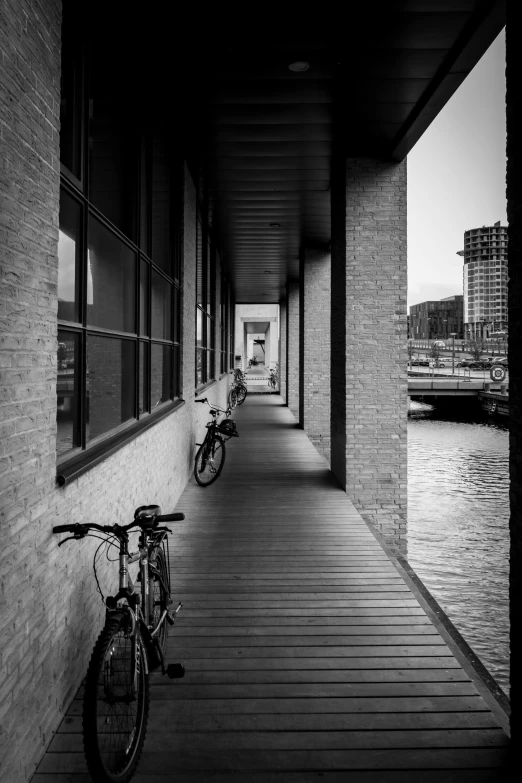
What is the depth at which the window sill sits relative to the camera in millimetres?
2822

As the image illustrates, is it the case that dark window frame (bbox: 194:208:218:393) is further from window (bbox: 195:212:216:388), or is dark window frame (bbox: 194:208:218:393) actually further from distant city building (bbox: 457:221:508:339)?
distant city building (bbox: 457:221:508:339)

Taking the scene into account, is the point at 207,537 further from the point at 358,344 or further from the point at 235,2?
the point at 235,2

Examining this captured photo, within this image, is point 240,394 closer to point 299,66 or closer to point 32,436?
point 299,66

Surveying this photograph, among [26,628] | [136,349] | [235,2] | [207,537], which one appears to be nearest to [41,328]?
[26,628]

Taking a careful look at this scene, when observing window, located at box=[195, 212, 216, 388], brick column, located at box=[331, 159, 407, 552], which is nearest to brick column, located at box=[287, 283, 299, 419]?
window, located at box=[195, 212, 216, 388]

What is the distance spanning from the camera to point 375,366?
7340mm

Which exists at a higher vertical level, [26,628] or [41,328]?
[41,328]

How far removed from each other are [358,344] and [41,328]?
5.31m

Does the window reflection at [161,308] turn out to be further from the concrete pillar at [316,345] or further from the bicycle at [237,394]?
the bicycle at [237,394]

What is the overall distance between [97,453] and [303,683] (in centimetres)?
168

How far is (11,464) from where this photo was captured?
2.16 meters

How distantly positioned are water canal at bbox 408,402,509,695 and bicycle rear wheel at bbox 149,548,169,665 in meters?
4.93

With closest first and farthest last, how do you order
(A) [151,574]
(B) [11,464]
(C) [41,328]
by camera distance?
(B) [11,464] < (C) [41,328] < (A) [151,574]

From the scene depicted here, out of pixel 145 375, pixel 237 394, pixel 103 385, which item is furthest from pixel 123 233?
Answer: pixel 237 394
